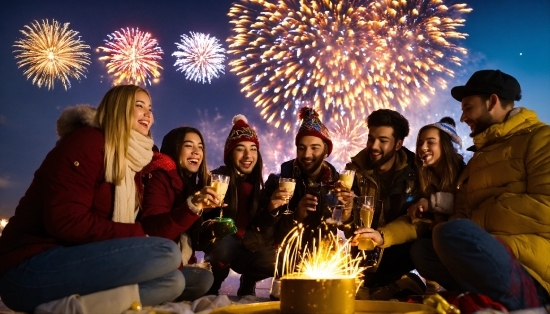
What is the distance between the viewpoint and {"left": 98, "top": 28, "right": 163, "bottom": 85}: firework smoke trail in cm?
1212

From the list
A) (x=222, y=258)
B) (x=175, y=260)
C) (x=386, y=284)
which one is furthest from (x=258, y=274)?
(x=175, y=260)

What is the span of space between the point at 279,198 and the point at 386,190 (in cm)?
125

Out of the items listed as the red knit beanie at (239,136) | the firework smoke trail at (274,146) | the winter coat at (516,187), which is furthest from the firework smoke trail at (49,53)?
the winter coat at (516,187)

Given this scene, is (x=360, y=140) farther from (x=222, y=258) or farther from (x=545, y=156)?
(x=545, y=156)

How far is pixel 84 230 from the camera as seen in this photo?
318 centimetres

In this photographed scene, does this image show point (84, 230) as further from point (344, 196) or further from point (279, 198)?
point (344, 196)

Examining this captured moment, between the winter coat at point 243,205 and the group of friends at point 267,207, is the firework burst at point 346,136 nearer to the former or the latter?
the group of friends at point 267,207

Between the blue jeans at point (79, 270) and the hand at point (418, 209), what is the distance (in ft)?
8.05

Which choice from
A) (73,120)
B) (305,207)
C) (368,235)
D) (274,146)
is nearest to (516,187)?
(368,235)

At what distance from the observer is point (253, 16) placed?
12781 millimetres

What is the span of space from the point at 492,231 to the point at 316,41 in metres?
10.2

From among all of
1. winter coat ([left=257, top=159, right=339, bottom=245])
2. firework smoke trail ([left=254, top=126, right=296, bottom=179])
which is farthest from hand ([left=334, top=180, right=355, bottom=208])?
firework smoke trail ([left=254, top=126, right=296, bottom=179])

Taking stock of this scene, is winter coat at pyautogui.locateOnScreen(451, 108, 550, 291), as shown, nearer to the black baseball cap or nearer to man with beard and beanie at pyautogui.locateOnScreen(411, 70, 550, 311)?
man with beard and beanie at pyautogui.locateOnScreen(411, 70, 550, 311)

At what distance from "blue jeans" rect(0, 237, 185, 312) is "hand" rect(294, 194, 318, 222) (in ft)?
6.34
